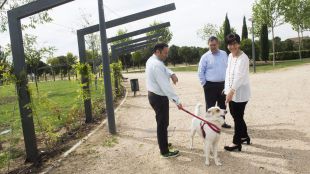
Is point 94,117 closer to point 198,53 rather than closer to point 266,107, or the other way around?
point 266,107

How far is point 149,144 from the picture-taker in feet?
24.3

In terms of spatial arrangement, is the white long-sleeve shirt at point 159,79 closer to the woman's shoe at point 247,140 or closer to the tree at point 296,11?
the woman's shoe at point 247,140

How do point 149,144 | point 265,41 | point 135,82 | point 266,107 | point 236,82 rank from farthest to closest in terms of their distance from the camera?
point 265,41 → point 135,82 → point 266,107 → point 149,144 → point 236,82

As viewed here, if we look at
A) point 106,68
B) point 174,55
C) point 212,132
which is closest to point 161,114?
point 212,132

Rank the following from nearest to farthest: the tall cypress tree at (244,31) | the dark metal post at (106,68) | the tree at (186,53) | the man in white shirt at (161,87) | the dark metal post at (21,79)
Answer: the man in white shirt at (161,87) < the dark metal post at (21,79) < the dark metal post at (106,68) < the tall cypress tree at (244,31) < the tree at (186,53)

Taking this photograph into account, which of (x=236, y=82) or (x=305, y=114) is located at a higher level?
(x=236, y=82)

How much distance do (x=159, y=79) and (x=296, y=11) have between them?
38.9 metres

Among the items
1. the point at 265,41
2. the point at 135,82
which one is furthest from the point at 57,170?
the point at 265,41

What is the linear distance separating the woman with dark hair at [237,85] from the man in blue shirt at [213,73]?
138 centimetres

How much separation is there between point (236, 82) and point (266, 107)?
5090mm

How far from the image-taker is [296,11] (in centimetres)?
4062

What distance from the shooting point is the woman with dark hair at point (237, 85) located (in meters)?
6.09

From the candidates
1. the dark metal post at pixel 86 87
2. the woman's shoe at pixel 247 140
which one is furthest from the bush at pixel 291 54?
the woman's shoe at pixel 247 140

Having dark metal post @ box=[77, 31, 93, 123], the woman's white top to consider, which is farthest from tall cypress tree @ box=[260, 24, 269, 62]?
the woman's white top
